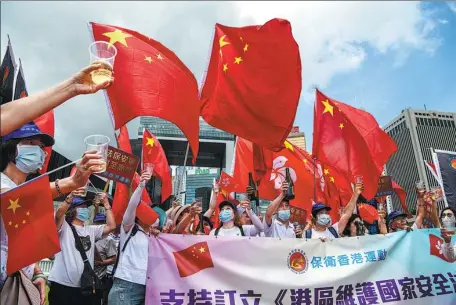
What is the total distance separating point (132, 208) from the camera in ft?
14.9

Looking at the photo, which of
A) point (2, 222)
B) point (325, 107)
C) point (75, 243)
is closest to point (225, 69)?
point (325, 107)

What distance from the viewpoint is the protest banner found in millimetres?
4660

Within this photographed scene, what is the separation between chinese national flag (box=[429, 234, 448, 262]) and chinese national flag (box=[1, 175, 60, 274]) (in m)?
5.09

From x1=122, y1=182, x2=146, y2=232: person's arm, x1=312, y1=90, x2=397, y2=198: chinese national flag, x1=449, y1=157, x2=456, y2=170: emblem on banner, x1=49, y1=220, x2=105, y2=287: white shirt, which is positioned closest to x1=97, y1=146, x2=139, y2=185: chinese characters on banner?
x1=122, y1=182, x2=146, y2=232: person's arm

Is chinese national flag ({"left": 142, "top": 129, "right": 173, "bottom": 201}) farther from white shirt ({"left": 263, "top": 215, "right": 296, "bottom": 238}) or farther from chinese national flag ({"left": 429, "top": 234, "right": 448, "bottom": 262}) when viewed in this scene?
chinese national flag ({"left": 429, "top": 234, "right": 448, "bottom": 262})

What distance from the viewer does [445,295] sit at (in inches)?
205

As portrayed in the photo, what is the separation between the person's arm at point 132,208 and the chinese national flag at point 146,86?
0.98 metres

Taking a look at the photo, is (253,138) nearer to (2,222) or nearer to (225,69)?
(225,69)

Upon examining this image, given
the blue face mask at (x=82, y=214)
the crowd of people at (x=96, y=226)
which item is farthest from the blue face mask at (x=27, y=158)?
the blue face mask at (x=82, y=214)

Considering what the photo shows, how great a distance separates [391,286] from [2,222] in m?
4.74

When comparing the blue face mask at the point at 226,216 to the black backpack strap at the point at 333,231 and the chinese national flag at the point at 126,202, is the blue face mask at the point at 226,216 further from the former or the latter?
the black backpack strap at the point at 333,231

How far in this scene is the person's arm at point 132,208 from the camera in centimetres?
448

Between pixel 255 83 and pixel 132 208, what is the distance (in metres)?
3.17

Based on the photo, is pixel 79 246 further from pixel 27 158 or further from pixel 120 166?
pixel 27 158
